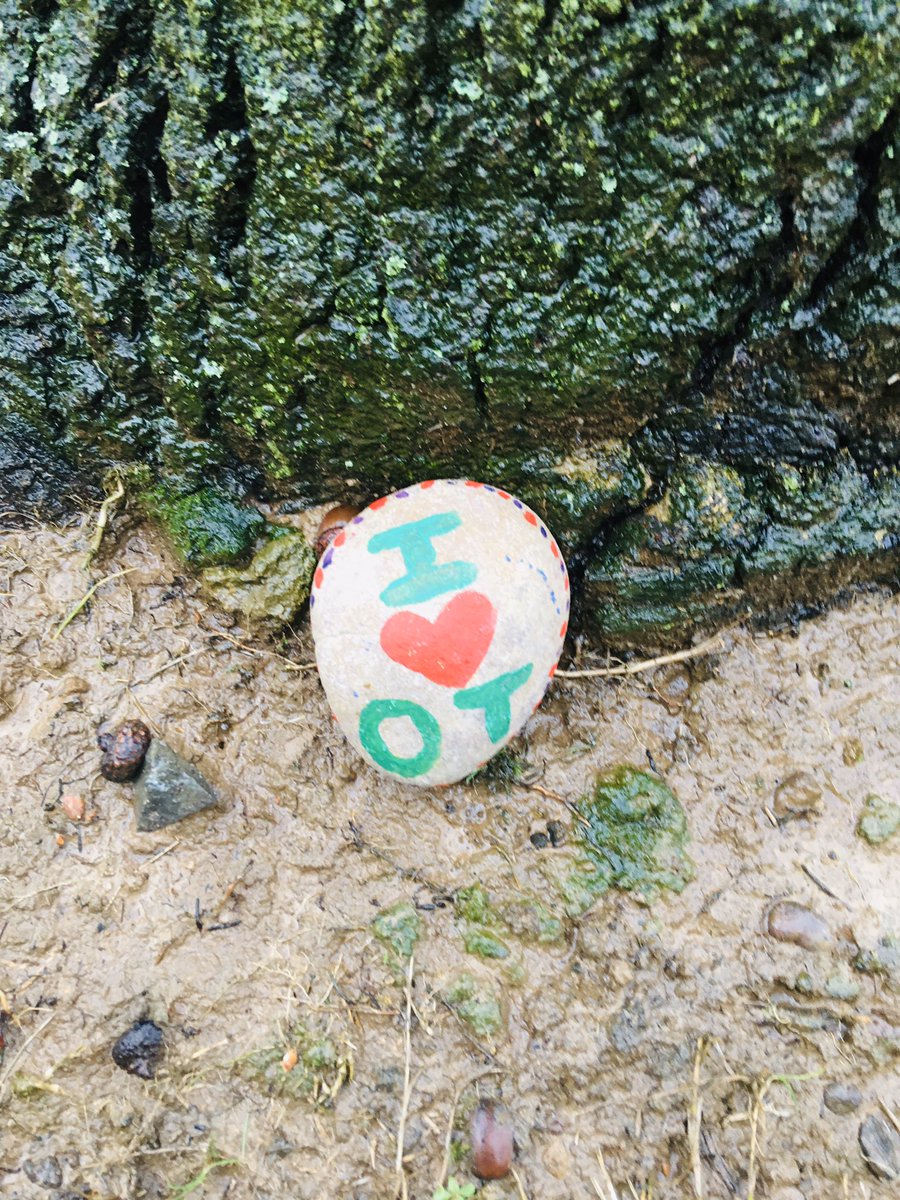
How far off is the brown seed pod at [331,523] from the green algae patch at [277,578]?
0.04m

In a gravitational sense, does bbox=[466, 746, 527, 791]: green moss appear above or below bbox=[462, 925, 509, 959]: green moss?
above

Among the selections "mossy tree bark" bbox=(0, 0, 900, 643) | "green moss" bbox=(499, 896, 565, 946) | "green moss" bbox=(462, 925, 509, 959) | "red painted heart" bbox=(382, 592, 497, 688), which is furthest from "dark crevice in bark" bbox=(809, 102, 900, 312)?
"green moss" bbox=(462, 925, 509, 959)

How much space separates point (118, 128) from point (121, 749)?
1.70 metres

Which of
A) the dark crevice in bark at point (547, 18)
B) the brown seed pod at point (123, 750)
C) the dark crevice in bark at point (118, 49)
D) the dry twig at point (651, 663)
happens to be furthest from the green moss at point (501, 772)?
the dark crevice in bark at point (118, 49)

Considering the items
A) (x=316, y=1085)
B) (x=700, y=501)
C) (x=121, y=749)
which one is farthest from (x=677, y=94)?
(x=316, y=1085)

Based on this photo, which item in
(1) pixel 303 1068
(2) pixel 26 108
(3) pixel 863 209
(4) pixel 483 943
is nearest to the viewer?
(3) pixel 863 209

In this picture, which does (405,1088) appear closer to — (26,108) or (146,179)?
(146,179)

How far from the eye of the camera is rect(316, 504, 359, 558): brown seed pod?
2.62 meters

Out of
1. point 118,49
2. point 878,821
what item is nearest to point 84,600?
point 118,49

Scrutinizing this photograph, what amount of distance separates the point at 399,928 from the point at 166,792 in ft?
2.65

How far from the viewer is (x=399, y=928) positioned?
8.13ft

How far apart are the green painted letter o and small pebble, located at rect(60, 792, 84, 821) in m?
0.92

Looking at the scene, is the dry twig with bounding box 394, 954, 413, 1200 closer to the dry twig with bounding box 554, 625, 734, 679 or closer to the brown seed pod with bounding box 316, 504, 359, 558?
the dry twig with bounding box 554, 625, 734, 679

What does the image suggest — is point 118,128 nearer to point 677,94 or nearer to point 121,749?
point 677,94
